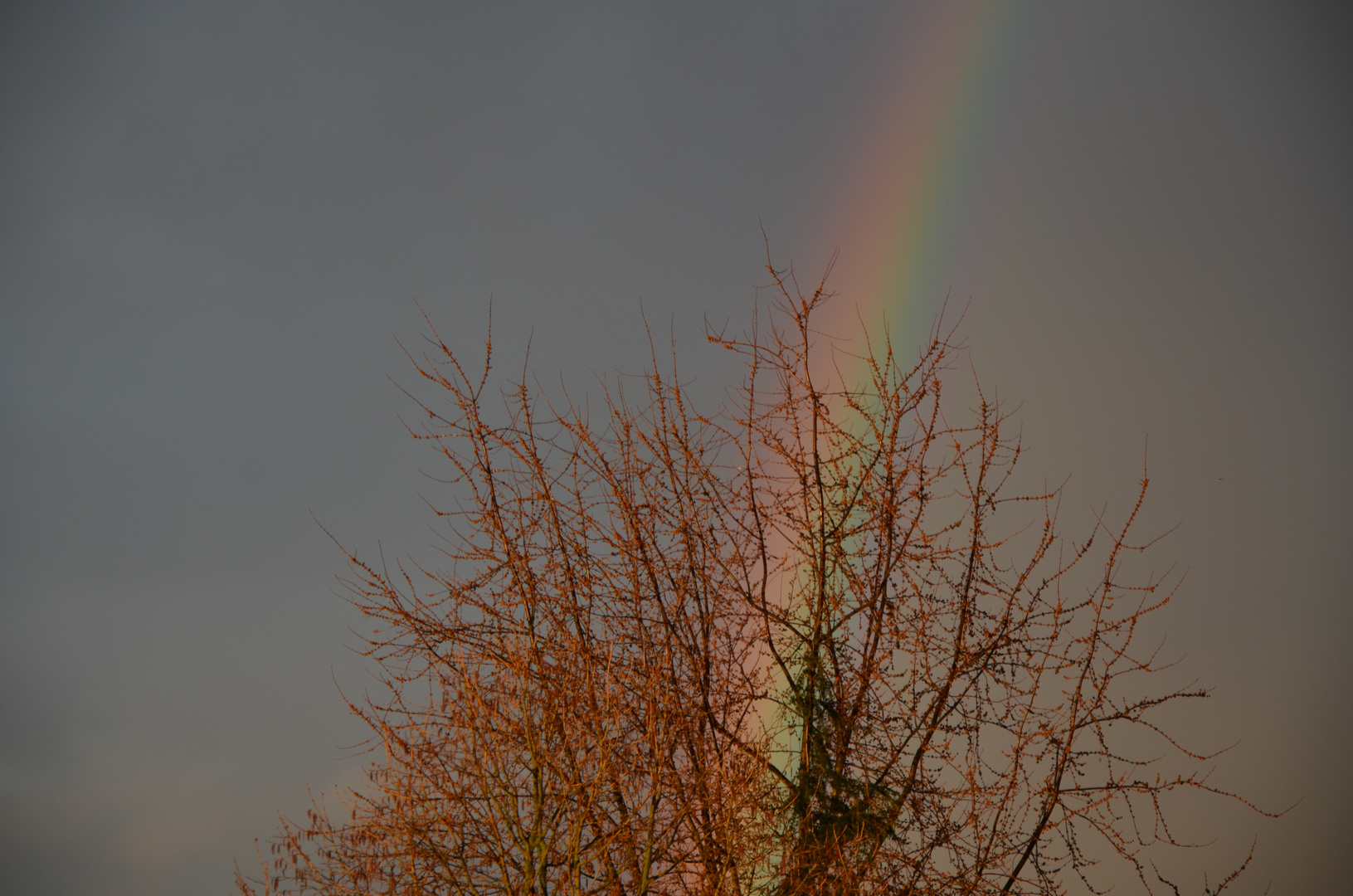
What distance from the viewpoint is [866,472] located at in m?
6.36

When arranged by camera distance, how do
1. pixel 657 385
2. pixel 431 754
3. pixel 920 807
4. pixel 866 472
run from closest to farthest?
pixel 431 754, pixel 920 807, pixel 866 472, pixel 657 385

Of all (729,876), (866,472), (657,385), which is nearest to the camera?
(729,876)

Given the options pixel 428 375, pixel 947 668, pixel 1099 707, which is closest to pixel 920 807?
pixel 947 668

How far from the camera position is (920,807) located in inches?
226

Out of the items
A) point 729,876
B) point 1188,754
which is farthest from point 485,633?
point 1188,754

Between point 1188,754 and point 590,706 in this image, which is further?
point 1188,754

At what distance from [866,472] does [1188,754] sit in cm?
254

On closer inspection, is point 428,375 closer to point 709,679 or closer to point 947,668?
point 709,679

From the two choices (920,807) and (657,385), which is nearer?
(920,807)

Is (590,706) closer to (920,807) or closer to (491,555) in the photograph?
(491,555)

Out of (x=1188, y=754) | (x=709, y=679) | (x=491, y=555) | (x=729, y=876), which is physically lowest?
(x=729, y=876)

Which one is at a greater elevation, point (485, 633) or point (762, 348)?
point (762, 348)

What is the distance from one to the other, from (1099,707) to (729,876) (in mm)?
2652

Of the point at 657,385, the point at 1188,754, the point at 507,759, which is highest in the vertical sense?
the point at 657,385
